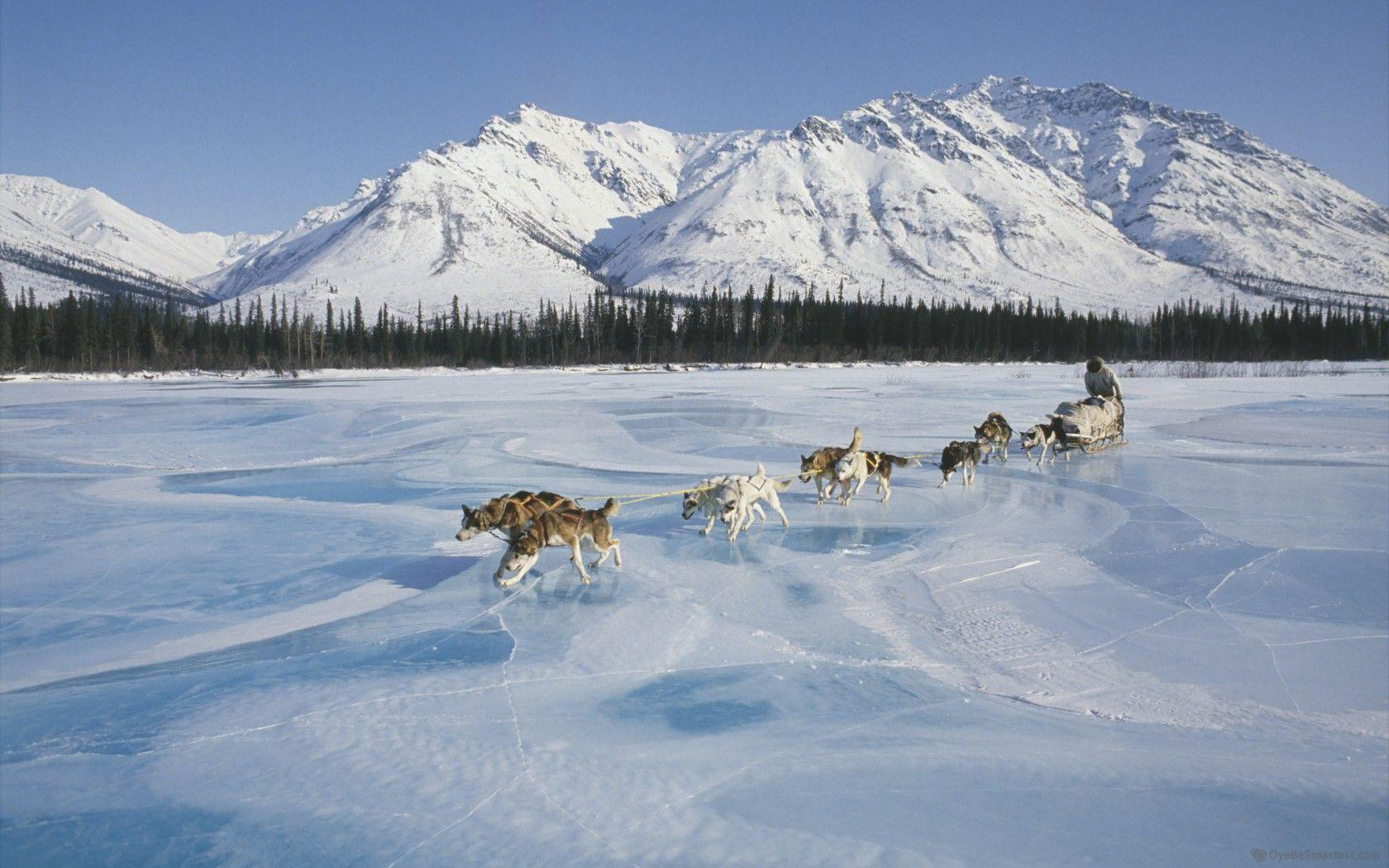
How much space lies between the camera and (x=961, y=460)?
13203 millimetres

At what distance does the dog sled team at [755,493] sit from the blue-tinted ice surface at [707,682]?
0.38 metres

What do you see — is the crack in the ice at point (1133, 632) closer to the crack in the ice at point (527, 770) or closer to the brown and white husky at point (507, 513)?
the crack in the ice at point (527, 770)

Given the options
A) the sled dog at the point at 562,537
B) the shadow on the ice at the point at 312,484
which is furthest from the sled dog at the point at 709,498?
the shadow on the ice at the point at 312,484

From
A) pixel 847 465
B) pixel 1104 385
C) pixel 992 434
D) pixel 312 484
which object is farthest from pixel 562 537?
pixel 1104 385

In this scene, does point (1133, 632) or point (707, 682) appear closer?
point (707, 682)

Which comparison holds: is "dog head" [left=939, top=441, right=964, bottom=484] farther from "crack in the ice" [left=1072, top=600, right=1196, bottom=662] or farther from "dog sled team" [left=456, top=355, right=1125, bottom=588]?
"crack in the ice" [left=1072, top=600, right=1196, bottom=662]

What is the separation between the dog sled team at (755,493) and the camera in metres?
7.48

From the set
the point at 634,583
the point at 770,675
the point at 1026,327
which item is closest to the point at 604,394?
the point at 634,583

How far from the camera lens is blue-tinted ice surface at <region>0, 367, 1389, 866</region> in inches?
157

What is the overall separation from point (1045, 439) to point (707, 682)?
Answer: 482 inches

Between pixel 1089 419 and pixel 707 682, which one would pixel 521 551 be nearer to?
pixel 707 682

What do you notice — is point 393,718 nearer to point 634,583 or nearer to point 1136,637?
point 634,583

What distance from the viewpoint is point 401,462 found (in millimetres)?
16000

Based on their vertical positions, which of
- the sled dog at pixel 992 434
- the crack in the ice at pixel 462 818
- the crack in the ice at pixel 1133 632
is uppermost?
the sled dog at pixel 992 434
